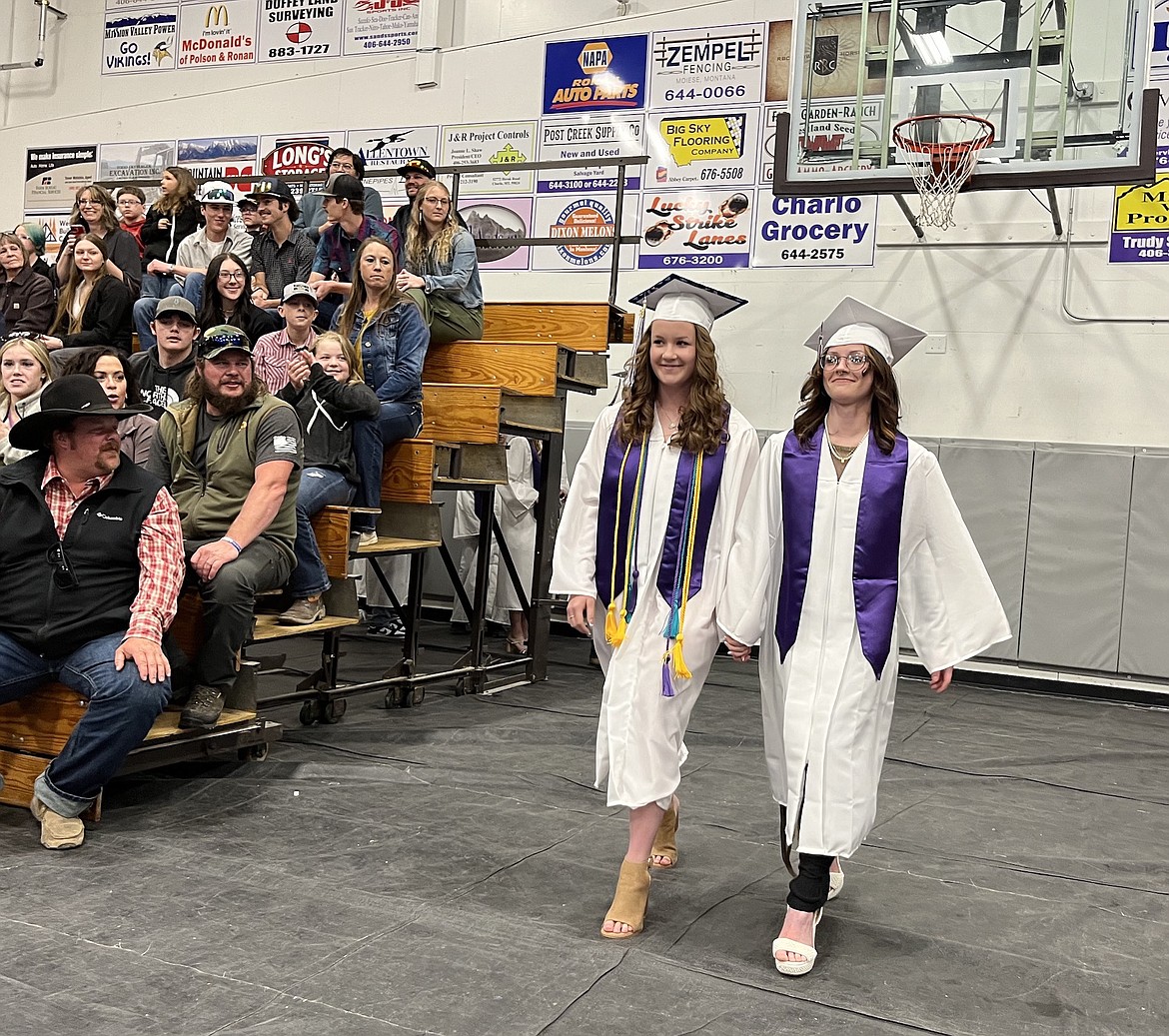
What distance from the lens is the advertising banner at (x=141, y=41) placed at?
38.8 feet

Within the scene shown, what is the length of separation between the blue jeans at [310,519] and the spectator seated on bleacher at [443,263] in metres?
1.57

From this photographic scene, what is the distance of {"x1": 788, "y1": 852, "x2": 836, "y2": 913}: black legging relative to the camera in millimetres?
3256

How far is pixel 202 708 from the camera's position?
458cm

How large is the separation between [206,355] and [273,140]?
7057mm

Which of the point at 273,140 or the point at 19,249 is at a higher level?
the point at 273,140

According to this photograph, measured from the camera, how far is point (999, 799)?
521 centimetres

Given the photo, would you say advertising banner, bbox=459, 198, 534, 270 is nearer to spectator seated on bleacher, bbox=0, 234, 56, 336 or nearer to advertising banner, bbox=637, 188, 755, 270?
advertising banner, bbox=637, 188, 755, 270

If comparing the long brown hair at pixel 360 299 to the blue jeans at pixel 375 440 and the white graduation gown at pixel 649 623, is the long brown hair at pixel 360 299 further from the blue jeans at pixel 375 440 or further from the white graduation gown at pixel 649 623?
the white graduation gown at pixel 649 623

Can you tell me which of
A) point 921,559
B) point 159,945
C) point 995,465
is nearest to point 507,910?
point 159,945

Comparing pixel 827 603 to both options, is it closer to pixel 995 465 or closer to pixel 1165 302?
pixel 995 465

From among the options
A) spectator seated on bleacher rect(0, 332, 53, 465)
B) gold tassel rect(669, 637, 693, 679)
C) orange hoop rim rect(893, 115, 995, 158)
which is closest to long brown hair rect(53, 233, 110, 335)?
spectator seated on bleacher rect(0, 332, 53, 465)

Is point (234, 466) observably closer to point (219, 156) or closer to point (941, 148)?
point (941, 148)

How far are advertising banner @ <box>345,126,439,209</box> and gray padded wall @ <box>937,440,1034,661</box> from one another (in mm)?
5233

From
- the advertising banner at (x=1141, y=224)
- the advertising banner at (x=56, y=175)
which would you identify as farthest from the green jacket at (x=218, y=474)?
the advertising banner at (x=56, y=175)
